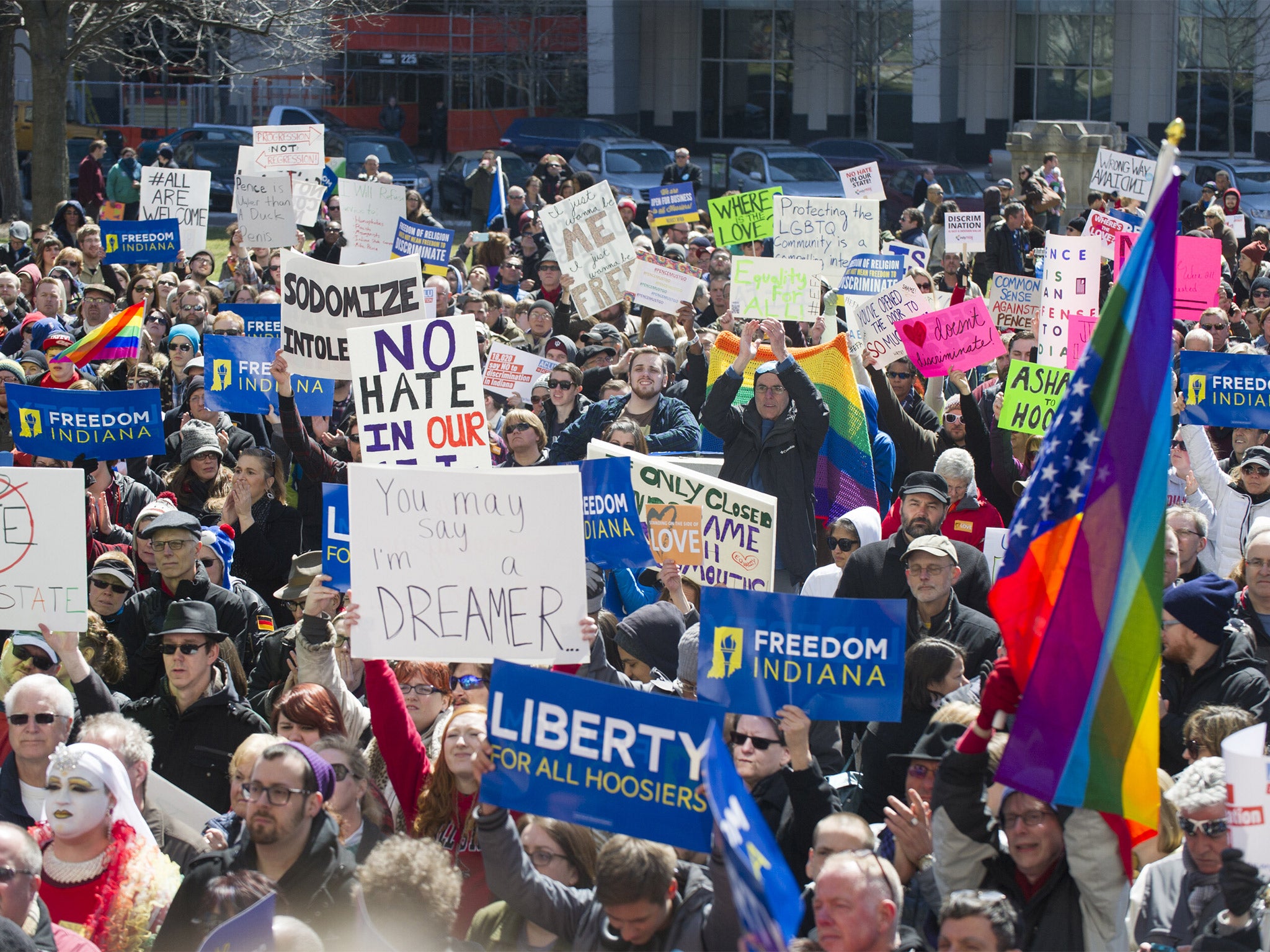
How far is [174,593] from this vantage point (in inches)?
267

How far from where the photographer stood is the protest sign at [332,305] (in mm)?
8344

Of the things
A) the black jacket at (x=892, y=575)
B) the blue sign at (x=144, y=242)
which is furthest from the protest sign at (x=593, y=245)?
the black jacket at (x=892, y=575)

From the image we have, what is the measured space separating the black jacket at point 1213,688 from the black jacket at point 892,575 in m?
1.20

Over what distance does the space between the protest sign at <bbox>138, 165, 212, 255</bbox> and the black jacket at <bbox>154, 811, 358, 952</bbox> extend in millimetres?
12131

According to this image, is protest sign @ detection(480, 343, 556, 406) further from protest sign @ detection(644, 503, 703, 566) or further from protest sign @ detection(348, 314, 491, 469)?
protest sign @ detection(348, 314, 491, 469)

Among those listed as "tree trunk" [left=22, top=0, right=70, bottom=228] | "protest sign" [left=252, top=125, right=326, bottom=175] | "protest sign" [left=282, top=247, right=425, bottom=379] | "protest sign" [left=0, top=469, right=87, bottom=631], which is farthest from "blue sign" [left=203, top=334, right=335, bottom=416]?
"tree trunk" [left=22, top=0, right=70, bottom=228]

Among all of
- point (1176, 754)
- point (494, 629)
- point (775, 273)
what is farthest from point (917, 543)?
point (775, 273)

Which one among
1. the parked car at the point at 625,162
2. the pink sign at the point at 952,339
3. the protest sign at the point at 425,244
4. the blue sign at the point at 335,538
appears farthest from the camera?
the parked car at the point at 625,162

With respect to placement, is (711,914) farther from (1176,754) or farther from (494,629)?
(1176,754)

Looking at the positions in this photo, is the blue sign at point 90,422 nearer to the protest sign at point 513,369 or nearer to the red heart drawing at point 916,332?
the protest sign at point 513,369

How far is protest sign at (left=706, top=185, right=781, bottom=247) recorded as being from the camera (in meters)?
14.7

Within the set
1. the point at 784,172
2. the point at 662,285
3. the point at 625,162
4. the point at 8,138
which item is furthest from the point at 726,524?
the point at 625,162

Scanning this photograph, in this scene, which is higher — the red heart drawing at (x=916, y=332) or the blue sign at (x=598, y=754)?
the red heart drawing at (x=916, y=332)

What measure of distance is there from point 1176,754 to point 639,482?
9.25 feet
